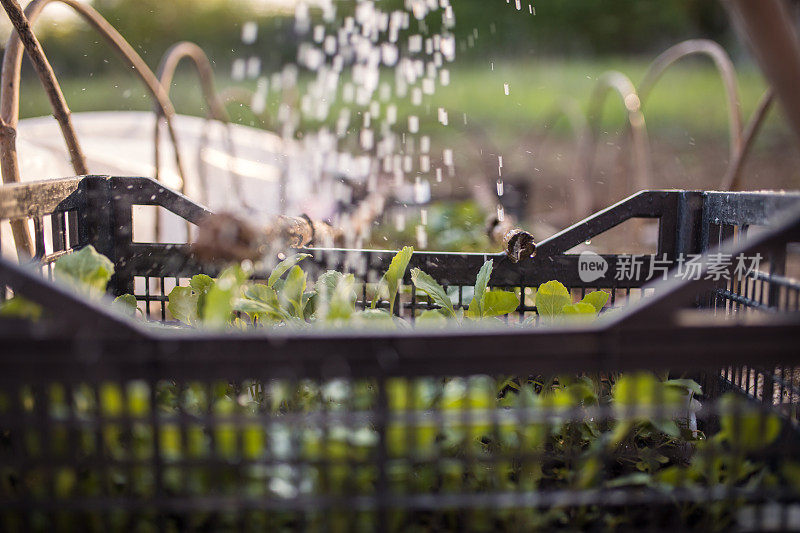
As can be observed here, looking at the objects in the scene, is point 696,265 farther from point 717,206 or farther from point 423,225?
point 423,225

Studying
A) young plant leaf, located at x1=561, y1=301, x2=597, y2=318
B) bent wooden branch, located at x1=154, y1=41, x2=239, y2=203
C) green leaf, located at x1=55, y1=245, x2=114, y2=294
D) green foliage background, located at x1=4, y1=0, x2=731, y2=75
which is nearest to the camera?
green leaf, located at x1=55, y1=245, x2=114, y2=294

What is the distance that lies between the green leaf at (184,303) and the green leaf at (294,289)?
90 mm

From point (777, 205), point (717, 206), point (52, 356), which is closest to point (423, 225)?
point (717, 206)

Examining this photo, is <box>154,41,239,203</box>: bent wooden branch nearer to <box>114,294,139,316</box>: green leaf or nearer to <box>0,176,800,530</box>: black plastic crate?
<box>114,294,139,316</box>: green leaf

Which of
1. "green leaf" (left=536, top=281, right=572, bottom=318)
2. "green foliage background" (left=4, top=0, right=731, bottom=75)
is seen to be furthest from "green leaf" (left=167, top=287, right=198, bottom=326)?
"green foliage background" (left=4, top=0, right=731, bottom=75)

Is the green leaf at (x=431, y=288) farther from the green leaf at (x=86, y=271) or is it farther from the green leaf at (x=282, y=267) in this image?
the green leaf at (x=86, y=271)

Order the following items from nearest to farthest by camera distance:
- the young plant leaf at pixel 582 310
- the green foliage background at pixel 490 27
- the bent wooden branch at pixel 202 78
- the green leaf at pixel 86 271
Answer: the green leaf at pixel 86 271 → the young plant leaf at pixel 582 310 → the bent wooden branch at pixel 202 78 → the green foliage background at pixel 490 27

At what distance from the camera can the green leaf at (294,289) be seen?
63 cm

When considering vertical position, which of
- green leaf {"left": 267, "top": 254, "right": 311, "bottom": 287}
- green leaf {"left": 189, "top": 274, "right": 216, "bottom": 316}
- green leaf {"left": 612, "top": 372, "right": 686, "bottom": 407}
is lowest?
green leaf {"left": 612, "top": 372, "right": 686, "bottom": 407}

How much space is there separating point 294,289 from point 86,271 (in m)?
0.20

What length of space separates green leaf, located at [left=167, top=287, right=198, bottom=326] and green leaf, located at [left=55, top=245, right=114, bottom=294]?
0.44ft

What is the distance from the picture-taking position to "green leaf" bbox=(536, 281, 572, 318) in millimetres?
634

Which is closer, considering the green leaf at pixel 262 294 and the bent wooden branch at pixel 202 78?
the green leaf at pixel 262 294

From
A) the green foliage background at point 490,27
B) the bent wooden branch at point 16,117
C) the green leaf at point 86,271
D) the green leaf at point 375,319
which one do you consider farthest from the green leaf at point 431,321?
the green foliage background at point 490,27
